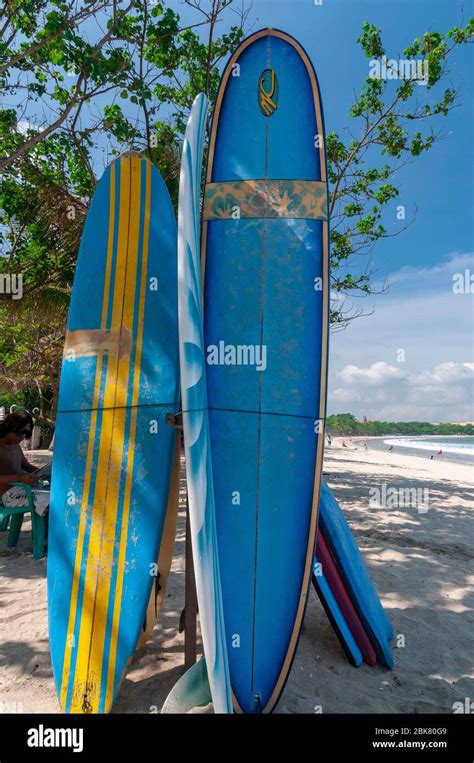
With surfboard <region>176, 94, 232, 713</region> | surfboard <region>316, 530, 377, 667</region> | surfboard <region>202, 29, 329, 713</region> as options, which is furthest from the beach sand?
surfboard <region>176, 94, 232, 713</region>

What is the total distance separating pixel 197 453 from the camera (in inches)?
65.1

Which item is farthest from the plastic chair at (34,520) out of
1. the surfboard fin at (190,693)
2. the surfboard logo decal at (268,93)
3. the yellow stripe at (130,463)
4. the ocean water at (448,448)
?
the ocean water at (448,448)

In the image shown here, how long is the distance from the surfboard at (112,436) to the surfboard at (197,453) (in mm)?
446

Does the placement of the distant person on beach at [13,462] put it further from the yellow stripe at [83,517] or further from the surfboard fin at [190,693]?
the surfboard fin at [190,693]

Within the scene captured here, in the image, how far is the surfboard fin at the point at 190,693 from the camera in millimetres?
1886

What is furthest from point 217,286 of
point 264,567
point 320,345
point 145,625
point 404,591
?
point 404,591

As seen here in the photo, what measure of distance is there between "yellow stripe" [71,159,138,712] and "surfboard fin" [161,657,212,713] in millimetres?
332

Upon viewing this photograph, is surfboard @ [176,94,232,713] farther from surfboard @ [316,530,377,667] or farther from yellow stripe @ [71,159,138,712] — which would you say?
surfboard @ [316,530,377,667]

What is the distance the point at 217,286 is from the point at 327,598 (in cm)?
177

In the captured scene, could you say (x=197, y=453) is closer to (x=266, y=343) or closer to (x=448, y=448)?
(x=266, y=343)

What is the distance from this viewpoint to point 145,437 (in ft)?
7.11

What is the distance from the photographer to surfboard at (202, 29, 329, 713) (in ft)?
6.66

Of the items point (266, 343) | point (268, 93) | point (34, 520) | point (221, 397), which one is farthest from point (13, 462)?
point (268, 93)

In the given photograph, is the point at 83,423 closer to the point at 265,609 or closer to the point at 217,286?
the point at 217,286
